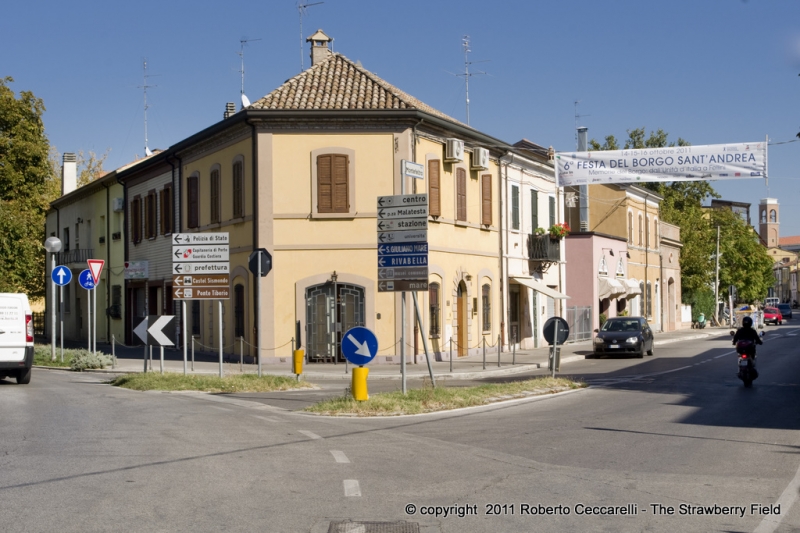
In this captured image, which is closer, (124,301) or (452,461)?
(452,461)

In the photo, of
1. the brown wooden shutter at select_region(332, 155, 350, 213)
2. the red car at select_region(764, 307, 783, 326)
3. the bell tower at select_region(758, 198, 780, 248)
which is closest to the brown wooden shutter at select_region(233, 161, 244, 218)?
the brown wooden shutter at select_region(332, 155, 350, 213)

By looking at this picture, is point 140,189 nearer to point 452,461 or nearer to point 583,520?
point 452,461

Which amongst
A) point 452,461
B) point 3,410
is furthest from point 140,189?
point 452,461

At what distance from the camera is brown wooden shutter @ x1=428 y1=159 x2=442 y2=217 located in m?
29.8

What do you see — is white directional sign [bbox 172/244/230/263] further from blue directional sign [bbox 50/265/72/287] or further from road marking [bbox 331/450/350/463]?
road marking [bbox 331/450/350/463]

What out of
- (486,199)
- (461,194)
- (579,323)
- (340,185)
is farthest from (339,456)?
(579,323)

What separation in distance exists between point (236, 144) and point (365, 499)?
23452 mm

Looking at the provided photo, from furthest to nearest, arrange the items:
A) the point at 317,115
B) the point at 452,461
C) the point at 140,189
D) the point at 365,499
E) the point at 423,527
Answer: the point at 140,189
the point at 317,115
the point at 452,461
the point at 365,499
the point at 423,527

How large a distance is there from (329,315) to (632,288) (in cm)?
2610

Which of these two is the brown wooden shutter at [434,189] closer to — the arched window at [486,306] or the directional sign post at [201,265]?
the arched window at [486,306]

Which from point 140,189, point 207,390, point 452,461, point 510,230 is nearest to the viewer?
point 452,461

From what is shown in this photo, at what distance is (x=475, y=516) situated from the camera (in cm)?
725

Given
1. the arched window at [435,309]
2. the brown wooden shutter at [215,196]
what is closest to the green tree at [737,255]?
the arched window at [435,309]

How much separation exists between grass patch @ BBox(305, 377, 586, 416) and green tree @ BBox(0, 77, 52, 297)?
2519 centimetres
